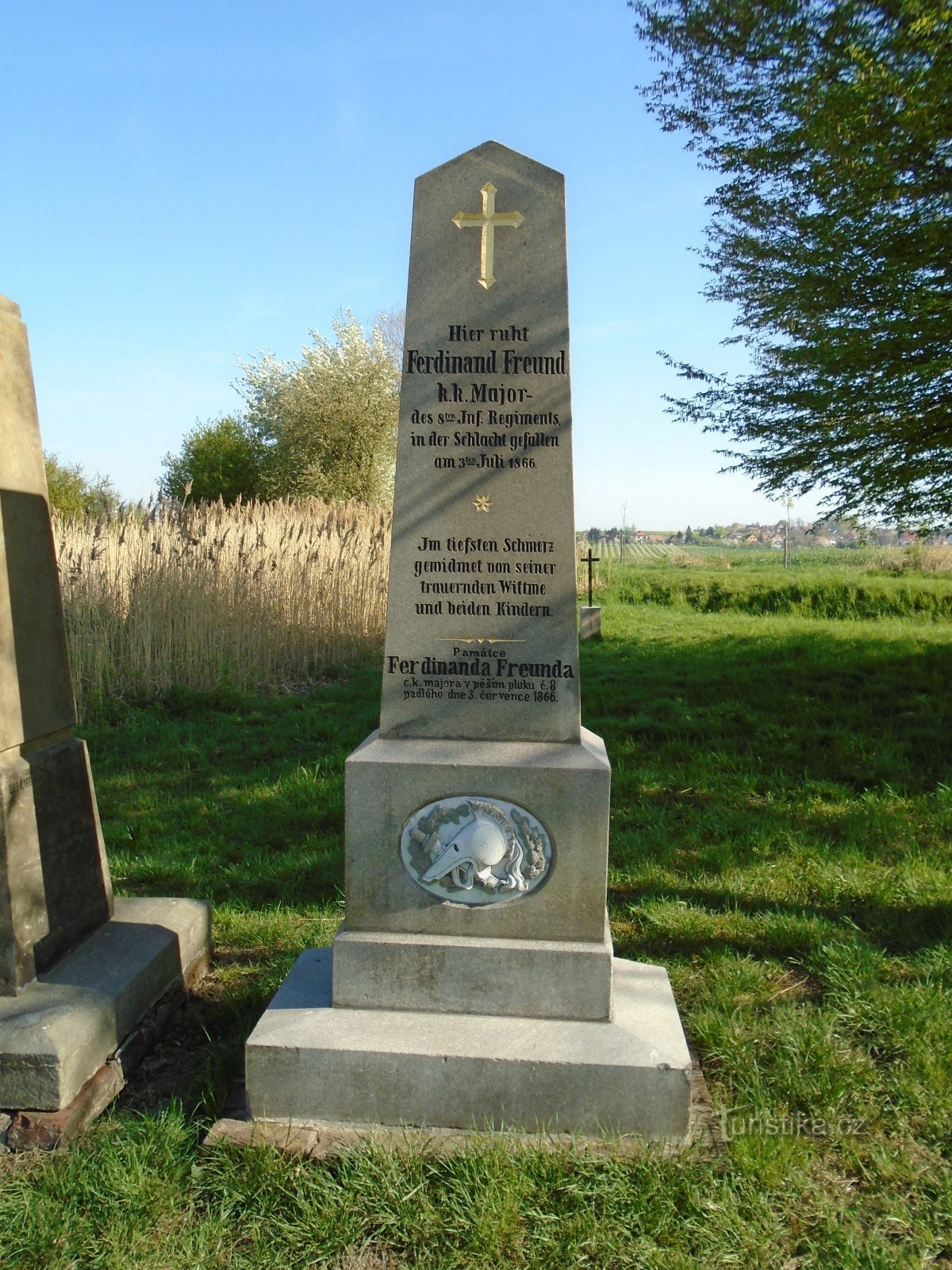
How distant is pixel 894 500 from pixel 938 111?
315 centimetres

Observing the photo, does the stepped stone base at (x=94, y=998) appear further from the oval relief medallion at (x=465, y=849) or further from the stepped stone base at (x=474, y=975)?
the oval relief medallion at (x=465, y=849)

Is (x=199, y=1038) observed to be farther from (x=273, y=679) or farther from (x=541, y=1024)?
(x=273, y=679)

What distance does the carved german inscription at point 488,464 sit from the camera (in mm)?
2852

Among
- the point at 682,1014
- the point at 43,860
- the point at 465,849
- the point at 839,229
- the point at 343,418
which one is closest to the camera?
the point at 465,849

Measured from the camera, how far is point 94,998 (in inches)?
114

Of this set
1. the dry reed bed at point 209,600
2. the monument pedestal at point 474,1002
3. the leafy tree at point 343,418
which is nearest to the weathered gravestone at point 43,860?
the monument pedestal at point 474,1002

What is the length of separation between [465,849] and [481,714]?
42cm

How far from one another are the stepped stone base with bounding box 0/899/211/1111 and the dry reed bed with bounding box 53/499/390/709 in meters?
4.72

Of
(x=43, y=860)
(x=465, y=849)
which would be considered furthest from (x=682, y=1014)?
(x=43, y=860)

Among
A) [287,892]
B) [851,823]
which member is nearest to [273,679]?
[287,892]

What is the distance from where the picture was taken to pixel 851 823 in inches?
198

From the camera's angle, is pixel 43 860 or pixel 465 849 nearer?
pixel 465 849

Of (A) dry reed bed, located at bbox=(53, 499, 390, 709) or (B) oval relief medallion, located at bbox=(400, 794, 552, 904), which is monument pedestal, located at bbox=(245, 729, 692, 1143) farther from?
(A) dry reed bed, located at bbox=(53, 499, 390, 709)

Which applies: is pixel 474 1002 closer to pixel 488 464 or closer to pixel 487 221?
pixel 488 464
